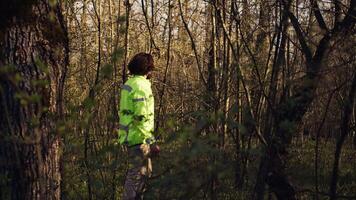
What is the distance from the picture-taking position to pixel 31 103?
271 cm

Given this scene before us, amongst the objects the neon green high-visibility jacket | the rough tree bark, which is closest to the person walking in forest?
the neon green high-visibility jacket

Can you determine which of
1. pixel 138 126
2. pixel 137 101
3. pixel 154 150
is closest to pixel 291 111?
pixel 137 101

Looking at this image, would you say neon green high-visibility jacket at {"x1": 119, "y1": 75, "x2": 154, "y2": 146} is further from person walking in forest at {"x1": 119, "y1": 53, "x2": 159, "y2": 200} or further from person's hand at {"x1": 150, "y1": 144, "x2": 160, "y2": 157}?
person's hand at {"x1": 150, "y1": 144, "x2": 160, "y2": 157}

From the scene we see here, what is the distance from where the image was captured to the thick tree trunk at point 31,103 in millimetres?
2760

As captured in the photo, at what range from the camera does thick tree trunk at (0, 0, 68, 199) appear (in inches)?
109

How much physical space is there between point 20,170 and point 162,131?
3.48 ft

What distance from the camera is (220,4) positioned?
459 cm

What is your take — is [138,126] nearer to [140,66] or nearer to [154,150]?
[154,150]

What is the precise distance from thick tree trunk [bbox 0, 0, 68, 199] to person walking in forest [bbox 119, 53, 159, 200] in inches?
19.1

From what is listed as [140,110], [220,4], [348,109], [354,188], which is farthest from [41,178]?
[354,188]

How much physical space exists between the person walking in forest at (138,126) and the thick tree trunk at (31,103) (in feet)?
1.59

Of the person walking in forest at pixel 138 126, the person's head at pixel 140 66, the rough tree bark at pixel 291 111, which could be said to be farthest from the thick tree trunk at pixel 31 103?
the rough tree bark at pixel 291 111

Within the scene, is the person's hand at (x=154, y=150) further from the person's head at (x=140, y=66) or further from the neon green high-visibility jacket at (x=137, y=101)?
the person's head at (x=140, y=66)

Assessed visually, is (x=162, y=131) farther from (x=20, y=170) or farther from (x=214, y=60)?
(x=214, y=60)
